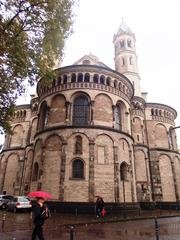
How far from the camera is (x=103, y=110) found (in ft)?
76.8

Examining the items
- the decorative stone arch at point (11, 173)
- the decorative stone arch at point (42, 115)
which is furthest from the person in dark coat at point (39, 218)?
the decorative stone arch at point (11, 173)

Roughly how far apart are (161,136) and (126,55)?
60.8 feet

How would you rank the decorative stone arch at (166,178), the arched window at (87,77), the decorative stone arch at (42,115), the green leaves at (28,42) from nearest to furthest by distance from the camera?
the green leaves at (28,42) < the arched window at (87,77) < the decorative stone arch at (42,115) < the decorative stone arch at (166,178)

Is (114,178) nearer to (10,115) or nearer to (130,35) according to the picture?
(10,115)

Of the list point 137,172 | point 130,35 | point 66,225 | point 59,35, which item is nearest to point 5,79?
point 59,35

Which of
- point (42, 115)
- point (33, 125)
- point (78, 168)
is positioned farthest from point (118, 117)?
point (33, 125)

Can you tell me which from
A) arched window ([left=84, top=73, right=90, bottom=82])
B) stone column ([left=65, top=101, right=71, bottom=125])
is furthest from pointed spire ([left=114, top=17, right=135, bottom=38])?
stone column ([left=65, top=101, right=71, bottom=125])

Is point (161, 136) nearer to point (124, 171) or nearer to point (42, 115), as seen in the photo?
point (124, 171)

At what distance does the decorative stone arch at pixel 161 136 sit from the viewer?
34.0 meters

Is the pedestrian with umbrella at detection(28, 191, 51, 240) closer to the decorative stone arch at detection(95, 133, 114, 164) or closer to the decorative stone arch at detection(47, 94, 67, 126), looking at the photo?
the decorative stone arch at detection(95, 133, 114, 164)

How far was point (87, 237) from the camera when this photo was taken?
32.4 feet

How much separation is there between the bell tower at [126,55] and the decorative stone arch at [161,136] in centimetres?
819

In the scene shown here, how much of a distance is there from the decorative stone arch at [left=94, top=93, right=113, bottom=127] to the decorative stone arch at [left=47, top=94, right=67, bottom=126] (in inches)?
138

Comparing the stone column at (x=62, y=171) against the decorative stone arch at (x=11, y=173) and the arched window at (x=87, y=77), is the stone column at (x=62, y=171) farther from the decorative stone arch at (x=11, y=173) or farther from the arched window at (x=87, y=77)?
the decorative stone arch at (x=11, y=173)
